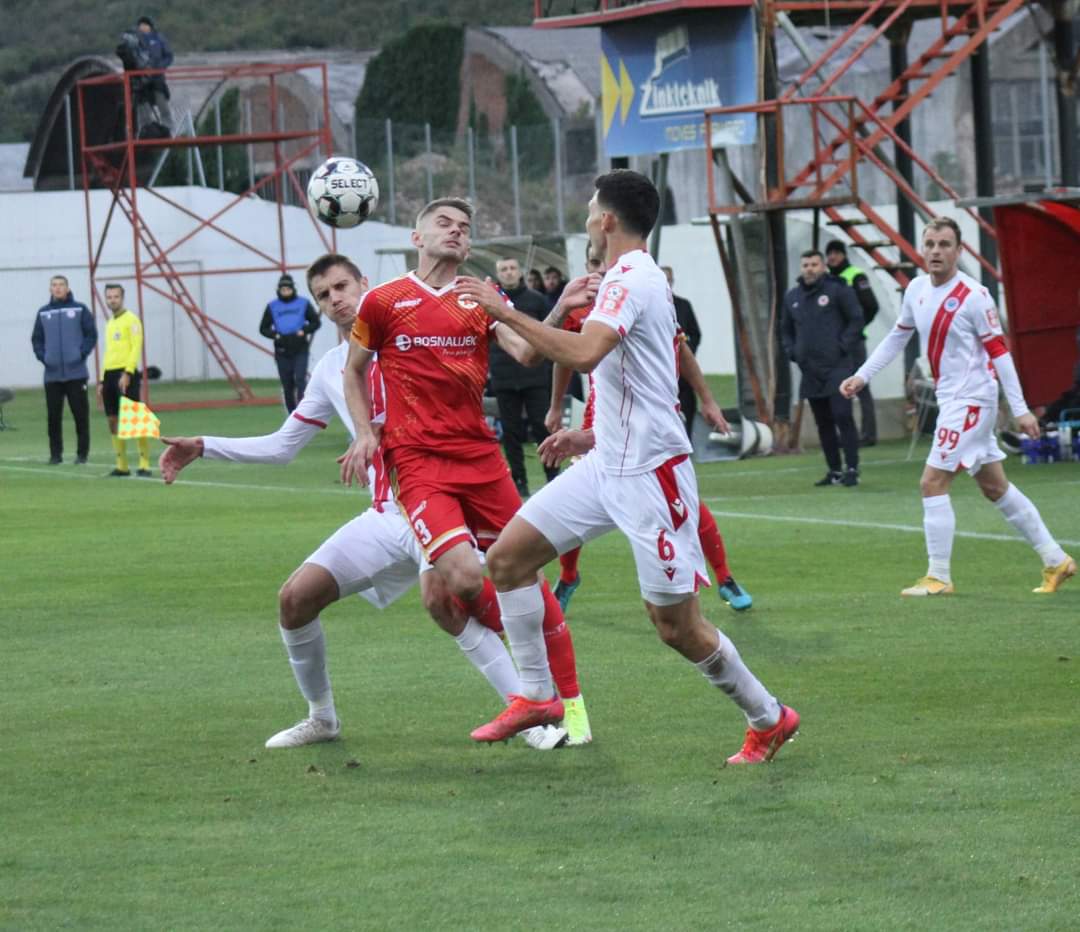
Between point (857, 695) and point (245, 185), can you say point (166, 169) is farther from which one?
point (857, 695)

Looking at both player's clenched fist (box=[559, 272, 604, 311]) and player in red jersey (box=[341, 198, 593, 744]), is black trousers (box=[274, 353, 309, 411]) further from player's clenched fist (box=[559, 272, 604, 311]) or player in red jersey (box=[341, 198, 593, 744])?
player's clenched fist (box=[559, 272, 604, 311])

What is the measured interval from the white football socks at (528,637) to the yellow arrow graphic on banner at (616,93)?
16958mm

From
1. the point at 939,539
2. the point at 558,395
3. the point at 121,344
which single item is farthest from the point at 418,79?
the point at 558,395

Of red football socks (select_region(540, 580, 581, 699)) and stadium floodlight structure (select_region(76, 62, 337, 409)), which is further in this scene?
stadium floodlight structure (select_region(76, 62, 337, 409))

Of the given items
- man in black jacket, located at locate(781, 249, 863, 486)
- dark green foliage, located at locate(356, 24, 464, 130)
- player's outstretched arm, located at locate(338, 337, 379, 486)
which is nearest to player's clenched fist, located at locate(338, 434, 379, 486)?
player's outstretched arm, located at locate(338, 337, 379, 486)

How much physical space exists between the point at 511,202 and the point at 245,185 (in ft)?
27.6

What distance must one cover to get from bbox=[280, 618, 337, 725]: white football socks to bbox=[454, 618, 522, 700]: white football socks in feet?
1.64

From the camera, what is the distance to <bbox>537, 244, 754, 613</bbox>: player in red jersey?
24.8 ft

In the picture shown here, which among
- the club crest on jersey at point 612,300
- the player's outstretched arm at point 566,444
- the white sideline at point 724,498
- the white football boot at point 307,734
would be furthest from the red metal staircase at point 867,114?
the club crest on jersey at point 612,300

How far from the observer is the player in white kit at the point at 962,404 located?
11.3 m

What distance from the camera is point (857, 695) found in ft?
27.4

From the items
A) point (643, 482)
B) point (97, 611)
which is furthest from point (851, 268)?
point (643, 482)

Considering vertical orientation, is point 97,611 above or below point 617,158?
below

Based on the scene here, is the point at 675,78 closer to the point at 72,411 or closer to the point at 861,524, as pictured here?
the point at 72,411
